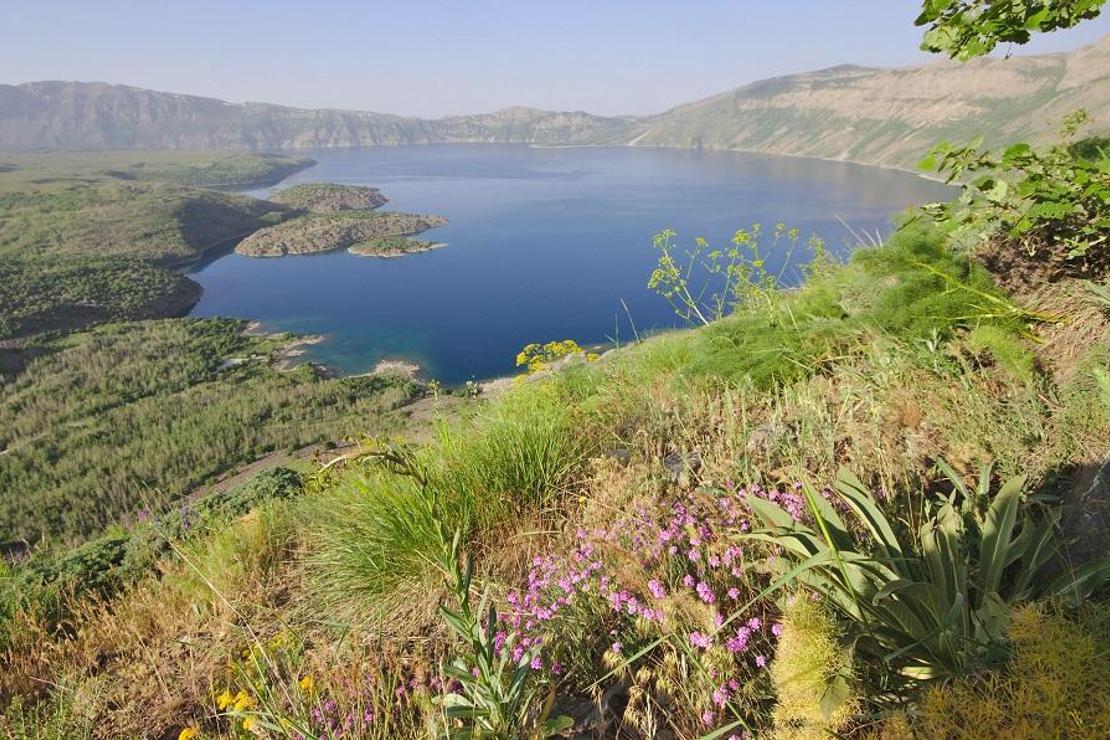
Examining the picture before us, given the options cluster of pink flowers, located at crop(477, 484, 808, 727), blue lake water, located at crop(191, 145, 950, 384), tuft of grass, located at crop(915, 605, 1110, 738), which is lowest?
blue lake water, located at crop(191, 145, 950, 384)

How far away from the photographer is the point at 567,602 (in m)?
2.12

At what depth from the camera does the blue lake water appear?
217 ft

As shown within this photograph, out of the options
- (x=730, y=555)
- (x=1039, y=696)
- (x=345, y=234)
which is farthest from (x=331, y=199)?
(x=1039, y=696)

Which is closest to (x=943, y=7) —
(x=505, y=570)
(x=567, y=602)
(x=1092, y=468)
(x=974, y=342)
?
(x=974, y=342)

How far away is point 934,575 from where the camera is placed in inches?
63.2

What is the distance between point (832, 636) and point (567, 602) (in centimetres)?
105

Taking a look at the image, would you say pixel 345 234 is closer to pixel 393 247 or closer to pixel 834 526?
pixel 393 247

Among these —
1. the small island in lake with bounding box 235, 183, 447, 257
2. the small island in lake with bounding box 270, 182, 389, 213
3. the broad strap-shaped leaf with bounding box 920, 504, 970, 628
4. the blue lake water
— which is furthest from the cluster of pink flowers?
the small island in lake with bounding box 270, 182, 389, 213

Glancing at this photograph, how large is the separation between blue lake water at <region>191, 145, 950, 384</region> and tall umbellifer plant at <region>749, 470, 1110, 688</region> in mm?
43140

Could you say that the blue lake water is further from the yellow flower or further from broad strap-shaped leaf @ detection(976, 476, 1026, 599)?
the yellow flower

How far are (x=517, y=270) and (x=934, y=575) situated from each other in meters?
83.9

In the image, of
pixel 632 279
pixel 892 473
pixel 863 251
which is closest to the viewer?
pixel 892 473

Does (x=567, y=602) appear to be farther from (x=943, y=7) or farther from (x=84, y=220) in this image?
(x=84, y=220)

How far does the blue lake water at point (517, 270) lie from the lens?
6625 cm
